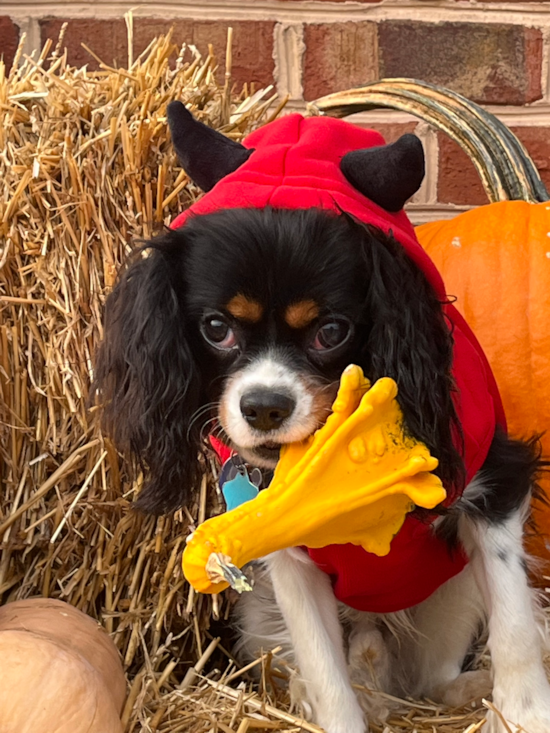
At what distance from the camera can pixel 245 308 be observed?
1.24 metres

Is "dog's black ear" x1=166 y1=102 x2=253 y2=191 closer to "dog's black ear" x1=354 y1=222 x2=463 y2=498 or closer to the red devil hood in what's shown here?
the red devil hood

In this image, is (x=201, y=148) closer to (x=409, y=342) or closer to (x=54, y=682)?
(x=409, y=342)

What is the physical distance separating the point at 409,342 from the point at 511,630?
0.48 metres

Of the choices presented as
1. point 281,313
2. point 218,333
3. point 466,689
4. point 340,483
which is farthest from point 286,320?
point 466,689

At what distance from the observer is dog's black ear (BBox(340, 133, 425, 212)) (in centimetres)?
119

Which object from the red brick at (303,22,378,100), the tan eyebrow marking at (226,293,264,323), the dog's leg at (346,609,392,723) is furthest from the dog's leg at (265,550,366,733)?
the red brick at (303,22,378,100)

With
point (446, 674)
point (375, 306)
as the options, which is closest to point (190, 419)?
point (375, 306)

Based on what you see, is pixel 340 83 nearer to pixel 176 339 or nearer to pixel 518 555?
pixel 176 339

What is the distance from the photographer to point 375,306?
1234mm

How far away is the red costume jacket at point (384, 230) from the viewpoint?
1271 millimetres

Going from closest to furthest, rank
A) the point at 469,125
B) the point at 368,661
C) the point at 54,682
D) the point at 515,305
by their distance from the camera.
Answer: the point at 54,682 < the point at 368,661 < the point at 515,305 < the point at 469,125

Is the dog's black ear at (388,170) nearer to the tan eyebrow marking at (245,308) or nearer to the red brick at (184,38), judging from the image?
the tan eyebrow marking at (245,308)

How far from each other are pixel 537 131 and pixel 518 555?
4.52 ft

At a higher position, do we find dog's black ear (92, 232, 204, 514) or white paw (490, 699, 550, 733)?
dog's black ear (92, 232, 204, 514)
